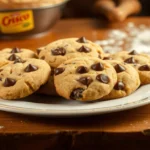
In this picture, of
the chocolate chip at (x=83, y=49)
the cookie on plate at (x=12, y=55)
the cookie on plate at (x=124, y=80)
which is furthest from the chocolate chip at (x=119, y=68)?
the cookie on plate at (x=12, y=55)

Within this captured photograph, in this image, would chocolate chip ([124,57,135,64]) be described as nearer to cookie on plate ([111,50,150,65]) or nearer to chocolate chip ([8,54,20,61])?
cookie on plate ([111,50,150,65])

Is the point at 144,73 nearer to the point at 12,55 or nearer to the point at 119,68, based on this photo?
the point at 119,68

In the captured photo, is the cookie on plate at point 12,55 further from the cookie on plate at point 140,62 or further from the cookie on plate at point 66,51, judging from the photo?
the cookie on plate at point 140,62

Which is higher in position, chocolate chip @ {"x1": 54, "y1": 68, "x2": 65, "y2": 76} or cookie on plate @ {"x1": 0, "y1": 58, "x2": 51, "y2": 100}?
chocolate chip @ {"x1": 54, "y1": 68, "x2": 65, "y2": 76}

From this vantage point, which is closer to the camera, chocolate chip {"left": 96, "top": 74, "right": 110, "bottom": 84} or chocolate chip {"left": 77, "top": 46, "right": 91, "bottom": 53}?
chocolate chip {"left": 96, "top": 74, "right": 110, "bottom": 84}

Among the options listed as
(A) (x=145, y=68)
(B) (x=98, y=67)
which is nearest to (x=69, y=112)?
(B) (x=98, y=67)

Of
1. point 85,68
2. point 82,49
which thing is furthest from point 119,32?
point 85,68

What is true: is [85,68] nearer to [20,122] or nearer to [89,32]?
[20,122]

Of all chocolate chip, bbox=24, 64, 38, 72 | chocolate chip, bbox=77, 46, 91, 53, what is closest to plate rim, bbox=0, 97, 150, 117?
chocolate chip, bbox=24, 64, 38, 72
